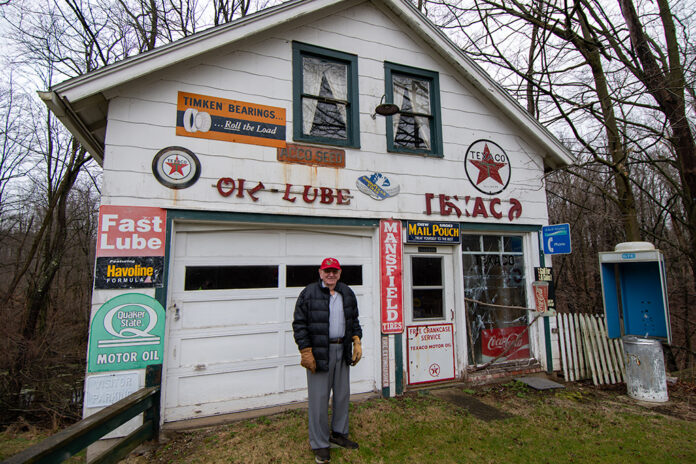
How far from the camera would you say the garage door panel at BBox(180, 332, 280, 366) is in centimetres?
461

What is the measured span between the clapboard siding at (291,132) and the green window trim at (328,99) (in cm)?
10

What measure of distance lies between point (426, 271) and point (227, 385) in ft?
11.2

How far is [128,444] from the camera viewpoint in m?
3.55

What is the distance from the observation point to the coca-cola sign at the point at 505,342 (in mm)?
6293

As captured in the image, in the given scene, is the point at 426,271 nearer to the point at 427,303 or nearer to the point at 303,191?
the point at 427,303

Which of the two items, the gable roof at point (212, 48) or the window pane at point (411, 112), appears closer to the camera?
the gable roof at point (212, 48)

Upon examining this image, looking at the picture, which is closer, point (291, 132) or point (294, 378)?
point (294, 378)

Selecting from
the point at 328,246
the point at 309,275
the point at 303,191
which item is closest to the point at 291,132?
the point at 303,191

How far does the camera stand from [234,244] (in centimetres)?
500

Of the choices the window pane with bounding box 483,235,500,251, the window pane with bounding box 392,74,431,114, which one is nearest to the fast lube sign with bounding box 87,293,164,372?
the window pane with bounding box 392,74,431,114

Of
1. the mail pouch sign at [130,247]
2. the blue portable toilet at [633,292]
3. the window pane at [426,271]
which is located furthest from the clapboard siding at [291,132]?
the blue portable toilet at [633,292]

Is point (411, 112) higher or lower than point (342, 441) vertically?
higher

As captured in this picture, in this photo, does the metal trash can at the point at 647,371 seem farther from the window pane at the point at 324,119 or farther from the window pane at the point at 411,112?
the window pane at the point at 324,119

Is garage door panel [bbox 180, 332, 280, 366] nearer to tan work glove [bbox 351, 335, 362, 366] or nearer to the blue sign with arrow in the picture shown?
tan work glove [bbox 351, 335, 362, 366]
